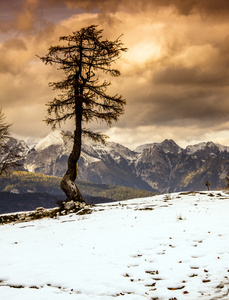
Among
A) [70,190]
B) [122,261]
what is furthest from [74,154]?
[122,261]

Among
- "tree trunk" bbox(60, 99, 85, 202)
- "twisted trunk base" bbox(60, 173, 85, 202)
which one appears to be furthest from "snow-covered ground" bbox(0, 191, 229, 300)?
"tree trunk" bbox(60, 99, 85, 202)

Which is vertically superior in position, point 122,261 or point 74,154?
point 74,154

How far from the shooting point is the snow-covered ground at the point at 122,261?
5883 mm

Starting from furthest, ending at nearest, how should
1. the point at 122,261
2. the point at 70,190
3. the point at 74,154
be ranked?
the point at 74,154, the point at 70,190, the point at 122,261

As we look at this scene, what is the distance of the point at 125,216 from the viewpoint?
15.2 metres

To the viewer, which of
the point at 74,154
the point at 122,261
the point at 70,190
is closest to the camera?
the point at 122,261

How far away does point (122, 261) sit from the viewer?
788 centimetres

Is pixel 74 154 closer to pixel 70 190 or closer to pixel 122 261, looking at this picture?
pixel 70 190

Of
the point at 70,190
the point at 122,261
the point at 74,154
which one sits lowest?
the point at 122,261

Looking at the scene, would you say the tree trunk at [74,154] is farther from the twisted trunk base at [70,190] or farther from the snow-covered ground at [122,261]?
the snow-covered ground at [122,261]

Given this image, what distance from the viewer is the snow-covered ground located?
5.88 m

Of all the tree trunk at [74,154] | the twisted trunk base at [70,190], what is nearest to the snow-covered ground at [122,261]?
the twisted trunk base at [70,190]

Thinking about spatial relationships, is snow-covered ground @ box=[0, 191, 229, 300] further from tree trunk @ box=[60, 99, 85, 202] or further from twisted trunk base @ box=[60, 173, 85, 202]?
tree trunk @ box=[60, 99, 85, 202]

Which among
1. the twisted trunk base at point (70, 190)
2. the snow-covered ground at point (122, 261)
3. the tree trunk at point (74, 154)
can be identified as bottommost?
the snow-covered ground at point (122, 261)
